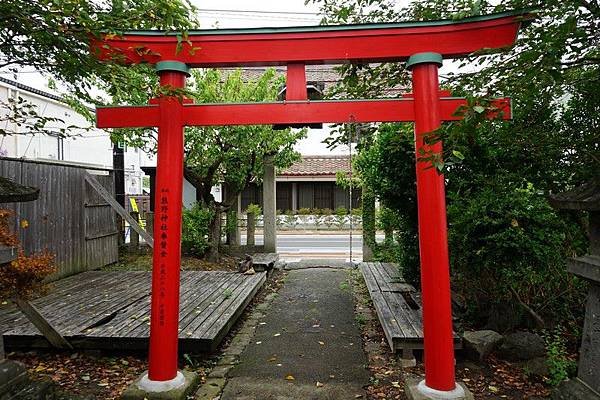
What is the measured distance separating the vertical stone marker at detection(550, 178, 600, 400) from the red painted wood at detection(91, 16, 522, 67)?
167 cm

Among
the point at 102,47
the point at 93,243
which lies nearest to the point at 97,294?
the point at 93,243

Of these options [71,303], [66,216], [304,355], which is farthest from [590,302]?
[66,216]

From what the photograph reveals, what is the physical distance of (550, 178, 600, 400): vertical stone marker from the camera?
2.61 metres

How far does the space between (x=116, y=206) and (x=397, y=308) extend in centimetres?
600

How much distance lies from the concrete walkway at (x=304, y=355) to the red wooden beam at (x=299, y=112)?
8.57ft

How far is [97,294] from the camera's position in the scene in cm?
673

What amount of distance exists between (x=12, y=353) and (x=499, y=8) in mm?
6358

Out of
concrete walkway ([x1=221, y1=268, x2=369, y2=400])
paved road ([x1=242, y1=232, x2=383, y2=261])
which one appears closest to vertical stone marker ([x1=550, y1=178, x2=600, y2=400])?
concrete walkway ([x1=221, y1=268, x2=369, y2=400])

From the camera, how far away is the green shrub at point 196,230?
412 inches

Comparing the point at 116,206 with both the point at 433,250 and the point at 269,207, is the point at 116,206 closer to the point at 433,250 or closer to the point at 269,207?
the point at 269,207

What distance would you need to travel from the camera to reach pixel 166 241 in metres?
3.84

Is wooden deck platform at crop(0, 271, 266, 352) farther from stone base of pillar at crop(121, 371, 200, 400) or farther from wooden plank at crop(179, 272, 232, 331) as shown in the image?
stone base of pillar at crop(121, 371, 200, 400)

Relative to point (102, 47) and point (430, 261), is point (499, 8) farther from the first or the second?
point (102, 47)

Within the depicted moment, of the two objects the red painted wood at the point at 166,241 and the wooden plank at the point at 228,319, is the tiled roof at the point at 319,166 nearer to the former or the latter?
the wooden plank at the point at 228,319
